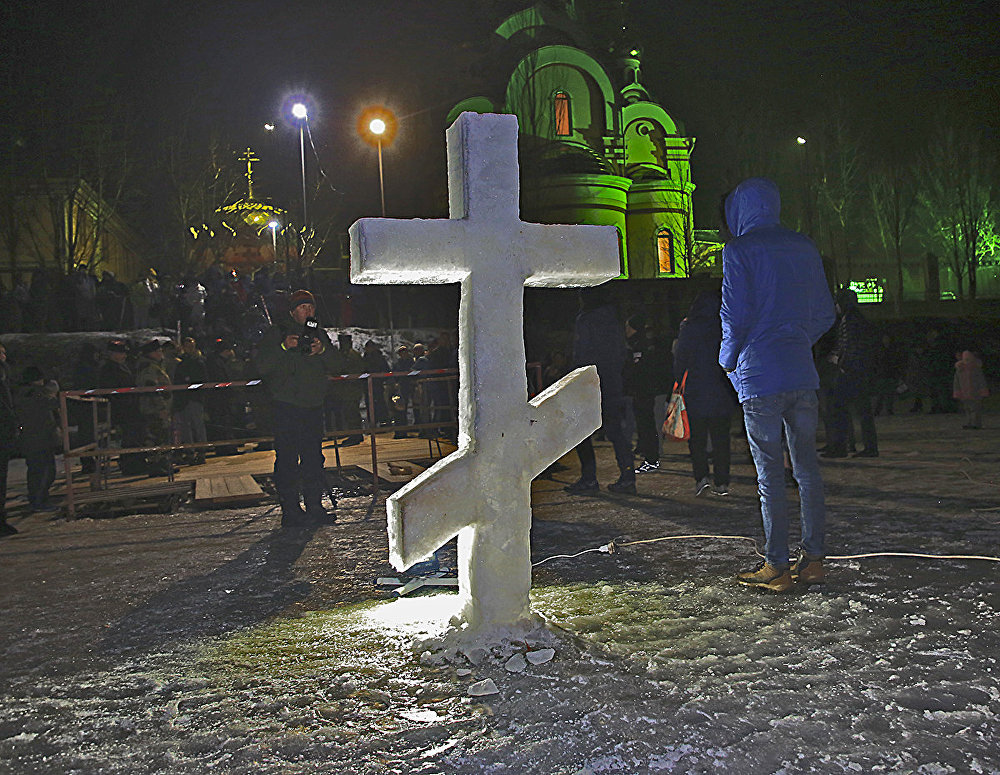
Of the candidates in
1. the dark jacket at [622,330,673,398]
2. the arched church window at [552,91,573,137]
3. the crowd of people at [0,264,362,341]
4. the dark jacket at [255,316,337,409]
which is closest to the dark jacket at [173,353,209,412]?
the crowd of people at [0,264,362,341]

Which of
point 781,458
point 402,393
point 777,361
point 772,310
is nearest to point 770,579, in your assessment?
point 781,458

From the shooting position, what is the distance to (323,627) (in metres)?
4.12

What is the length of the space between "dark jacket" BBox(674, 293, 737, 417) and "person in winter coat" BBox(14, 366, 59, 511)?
691cm

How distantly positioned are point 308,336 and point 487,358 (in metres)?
3.96

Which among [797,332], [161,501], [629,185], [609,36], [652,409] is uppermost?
[609,36]

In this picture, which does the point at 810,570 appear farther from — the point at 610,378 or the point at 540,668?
the point at 610,378

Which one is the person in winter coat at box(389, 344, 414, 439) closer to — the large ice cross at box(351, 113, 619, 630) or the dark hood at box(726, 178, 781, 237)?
the dark hood at box(726, 178, 781, 237)

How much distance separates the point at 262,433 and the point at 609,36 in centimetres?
4137

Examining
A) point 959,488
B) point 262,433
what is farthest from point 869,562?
point 262,433

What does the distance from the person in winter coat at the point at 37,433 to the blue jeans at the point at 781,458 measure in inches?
312

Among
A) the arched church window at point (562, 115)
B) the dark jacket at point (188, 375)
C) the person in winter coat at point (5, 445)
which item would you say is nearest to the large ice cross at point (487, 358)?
the person in winter coat at point (5, 445)

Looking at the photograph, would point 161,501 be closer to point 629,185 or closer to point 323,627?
point 323,627

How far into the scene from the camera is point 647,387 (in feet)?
32.1

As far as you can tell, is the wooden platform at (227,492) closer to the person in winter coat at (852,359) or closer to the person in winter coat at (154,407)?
the person in winter coat at (154,407)
